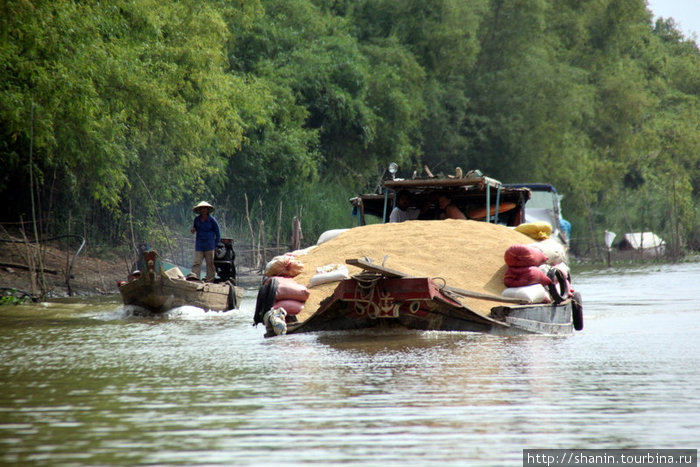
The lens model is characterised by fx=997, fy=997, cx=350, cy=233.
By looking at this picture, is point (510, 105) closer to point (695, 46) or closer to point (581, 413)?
point (695, 46)

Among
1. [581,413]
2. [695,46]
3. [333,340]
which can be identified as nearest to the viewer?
[581,413]

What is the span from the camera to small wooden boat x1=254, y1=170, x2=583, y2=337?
9.73 meters

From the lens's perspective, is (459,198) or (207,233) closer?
(459,198)

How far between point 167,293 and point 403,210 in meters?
3.76

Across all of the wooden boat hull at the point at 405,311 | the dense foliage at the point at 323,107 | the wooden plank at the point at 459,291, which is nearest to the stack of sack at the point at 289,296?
the wooden boat hull at the point at 405,311

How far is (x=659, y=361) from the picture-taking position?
849 cm

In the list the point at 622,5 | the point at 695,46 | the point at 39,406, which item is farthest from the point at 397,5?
the point at 39,406

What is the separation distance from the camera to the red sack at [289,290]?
10422 mm

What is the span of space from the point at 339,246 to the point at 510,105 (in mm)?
28307

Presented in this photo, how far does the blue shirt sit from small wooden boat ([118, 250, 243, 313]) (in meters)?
0.94

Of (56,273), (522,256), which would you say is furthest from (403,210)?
(56,273)

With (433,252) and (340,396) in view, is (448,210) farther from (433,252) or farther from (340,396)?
(340,396)

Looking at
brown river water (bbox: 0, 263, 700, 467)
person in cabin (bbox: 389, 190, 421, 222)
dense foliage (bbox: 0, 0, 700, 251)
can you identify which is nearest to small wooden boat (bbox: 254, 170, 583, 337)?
brown river water (bbox: 0, 263, 700, 467)

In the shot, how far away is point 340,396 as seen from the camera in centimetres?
657
